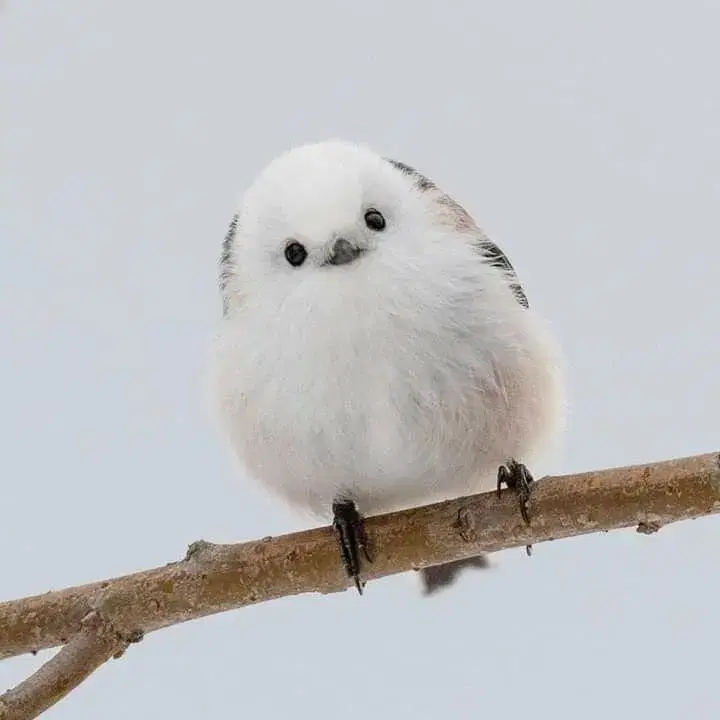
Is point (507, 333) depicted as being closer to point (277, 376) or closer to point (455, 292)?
point (455, 292)

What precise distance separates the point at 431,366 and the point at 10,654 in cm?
55

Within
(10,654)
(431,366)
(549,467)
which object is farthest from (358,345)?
(10,654)

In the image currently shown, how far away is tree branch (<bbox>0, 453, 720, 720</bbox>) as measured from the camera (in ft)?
4.37

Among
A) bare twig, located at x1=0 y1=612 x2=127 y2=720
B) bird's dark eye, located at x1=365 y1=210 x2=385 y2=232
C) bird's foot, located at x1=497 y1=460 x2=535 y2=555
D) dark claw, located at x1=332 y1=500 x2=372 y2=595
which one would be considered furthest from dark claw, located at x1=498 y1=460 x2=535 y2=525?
bare twig, located at x1=0 y1=612 x2=127 y2=720

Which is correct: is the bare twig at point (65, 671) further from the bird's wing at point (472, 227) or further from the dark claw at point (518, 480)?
the bird's wing at point (472, 227)

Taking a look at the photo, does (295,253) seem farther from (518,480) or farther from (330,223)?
(518,480)

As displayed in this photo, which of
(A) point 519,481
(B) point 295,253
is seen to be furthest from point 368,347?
(A) point 519,481

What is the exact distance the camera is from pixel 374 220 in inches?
51.8

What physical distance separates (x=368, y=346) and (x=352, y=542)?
241 millimetres

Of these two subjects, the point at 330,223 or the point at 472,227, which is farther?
the point at 472,227

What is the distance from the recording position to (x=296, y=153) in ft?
4.43

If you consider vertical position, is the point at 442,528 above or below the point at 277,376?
below

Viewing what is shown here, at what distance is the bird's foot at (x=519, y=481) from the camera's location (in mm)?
1342

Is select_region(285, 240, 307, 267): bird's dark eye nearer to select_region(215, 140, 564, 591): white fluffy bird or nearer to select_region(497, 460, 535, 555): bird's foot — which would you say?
select_region(215, 140, 564, 591): white fluffy bird
